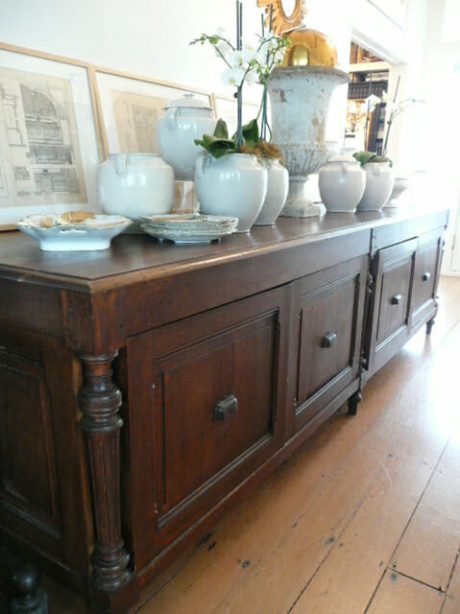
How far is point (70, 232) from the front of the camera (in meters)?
0.83

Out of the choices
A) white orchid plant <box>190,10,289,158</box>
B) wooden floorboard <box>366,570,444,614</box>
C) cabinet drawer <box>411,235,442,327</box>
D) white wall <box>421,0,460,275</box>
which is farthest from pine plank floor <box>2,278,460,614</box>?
white wall <box>421,0,460,275</box>

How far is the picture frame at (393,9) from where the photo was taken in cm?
294

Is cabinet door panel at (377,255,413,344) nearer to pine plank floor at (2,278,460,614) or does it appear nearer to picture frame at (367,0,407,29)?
pine plank floor at (2,278,460,614)

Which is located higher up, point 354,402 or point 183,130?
point 183,130

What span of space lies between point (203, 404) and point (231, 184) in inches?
19.9

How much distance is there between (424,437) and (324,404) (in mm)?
453

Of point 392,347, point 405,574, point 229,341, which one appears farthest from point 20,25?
point 392,347

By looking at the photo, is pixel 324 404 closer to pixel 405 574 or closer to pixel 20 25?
pixel 405 574

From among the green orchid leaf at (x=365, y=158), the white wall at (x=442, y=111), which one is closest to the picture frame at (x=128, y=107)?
the green orchid leaf at (x=365, y=158)

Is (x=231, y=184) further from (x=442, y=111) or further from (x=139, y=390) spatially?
(x=442, y=111)

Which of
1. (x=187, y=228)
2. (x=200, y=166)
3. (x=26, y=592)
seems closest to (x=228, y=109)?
(x=200, y=166)

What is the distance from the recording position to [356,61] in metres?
4.07

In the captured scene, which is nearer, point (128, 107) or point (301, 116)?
point (128, 107)

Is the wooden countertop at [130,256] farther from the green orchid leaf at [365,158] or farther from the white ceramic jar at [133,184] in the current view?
the green orchid leaf at [365,158]
